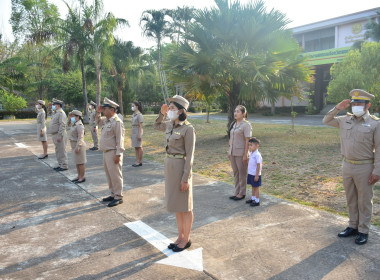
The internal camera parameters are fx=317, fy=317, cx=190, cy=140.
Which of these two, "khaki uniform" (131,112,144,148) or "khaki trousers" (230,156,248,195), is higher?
"khaki uniform" (131,112,144,148)

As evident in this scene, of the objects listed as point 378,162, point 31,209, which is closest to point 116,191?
point 31,209

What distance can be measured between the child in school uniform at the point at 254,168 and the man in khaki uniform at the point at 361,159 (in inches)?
54.3

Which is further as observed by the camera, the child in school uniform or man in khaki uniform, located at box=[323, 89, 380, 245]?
the child in school uniform

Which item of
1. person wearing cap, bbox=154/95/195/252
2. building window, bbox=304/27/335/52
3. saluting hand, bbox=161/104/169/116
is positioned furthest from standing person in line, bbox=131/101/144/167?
building window, bbox=304/27/335/52

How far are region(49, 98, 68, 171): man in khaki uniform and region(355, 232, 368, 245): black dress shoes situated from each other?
Answer: 6.73 metres

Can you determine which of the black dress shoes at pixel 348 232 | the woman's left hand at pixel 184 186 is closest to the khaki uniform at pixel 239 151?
the black dress shoes at pixel 348 232

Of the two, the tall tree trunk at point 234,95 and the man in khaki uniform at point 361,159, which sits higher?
the tall tree trunk at point 234,95

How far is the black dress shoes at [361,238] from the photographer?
12.1ft

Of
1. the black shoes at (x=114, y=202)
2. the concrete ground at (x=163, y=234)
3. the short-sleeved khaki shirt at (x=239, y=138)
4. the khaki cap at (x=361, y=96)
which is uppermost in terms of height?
the khaki cap at (x=361, y=96)

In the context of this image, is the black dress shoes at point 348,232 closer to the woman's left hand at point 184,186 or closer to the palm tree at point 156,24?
the woman's left hand at point 184,186

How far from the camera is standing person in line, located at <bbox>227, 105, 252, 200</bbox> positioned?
5332mm

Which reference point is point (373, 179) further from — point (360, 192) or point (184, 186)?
point (184, 186)

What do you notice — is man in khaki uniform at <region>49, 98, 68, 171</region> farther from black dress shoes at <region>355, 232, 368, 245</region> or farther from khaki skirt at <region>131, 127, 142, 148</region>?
black dress shoes at <region>355, 232, 368, 245</region>

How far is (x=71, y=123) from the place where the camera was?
23.5ft
